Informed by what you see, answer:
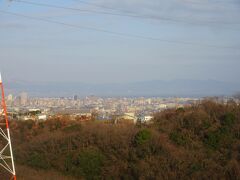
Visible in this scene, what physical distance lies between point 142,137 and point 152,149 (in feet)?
2.64

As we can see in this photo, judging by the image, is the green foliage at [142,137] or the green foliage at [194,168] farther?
the green foliage at [142,137]

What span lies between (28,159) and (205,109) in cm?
962

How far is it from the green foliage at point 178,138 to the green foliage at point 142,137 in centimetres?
127

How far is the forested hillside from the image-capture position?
815 inches

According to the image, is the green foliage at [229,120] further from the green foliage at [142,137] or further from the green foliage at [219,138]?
the green foliage at [142,137]

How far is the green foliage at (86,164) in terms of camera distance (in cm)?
2283

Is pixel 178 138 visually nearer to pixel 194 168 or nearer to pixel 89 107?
pixel 194 168

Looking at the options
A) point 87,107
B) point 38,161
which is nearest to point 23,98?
point 87,107

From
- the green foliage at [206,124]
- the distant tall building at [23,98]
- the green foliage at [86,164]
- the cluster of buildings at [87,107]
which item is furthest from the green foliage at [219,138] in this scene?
the distant tall building at [23,98]

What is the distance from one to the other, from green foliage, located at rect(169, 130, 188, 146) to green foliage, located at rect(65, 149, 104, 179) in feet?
11.6

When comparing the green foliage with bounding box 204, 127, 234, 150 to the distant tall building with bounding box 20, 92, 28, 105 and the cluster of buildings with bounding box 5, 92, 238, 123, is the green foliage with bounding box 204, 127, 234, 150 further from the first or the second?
the distant tall building with bounding box 20, 92, 28, 105

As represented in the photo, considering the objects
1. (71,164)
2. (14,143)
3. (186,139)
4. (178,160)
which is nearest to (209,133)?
(186,139)

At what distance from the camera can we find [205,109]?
2491cm

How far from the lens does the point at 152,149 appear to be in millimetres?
22500
